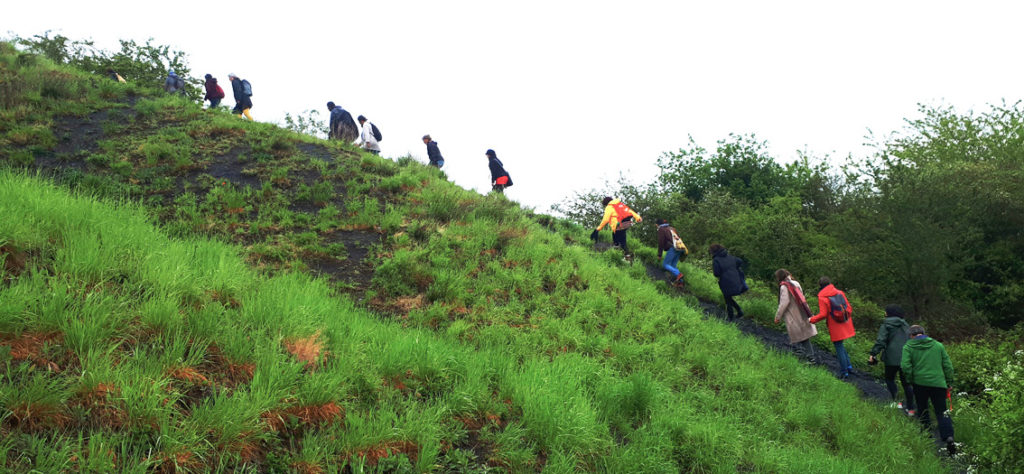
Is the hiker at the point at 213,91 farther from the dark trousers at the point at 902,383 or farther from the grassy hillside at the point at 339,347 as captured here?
the dark trousers at the point at 902,383

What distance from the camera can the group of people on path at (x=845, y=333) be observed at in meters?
6.28

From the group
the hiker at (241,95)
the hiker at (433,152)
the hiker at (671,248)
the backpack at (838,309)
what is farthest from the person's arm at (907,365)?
the hiker at (241,95)

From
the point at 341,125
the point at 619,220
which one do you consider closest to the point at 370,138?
the point at 341,125

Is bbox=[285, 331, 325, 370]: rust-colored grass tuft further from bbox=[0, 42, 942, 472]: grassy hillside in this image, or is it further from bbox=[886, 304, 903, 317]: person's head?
bbox=[886, 304, 903, 317]: person's head

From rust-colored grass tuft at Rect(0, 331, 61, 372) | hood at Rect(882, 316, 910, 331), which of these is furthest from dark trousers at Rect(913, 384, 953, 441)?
rust-colored grass tuft at Rect(0, 331, 61, 372)

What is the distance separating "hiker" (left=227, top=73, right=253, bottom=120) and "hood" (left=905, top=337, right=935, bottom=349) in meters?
17.7

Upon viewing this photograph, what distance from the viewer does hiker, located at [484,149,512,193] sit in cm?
1484

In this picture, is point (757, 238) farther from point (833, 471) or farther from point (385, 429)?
point (385, 429)

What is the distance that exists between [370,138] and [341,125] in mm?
1271

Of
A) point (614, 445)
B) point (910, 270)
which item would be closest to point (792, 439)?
point (614, 445)

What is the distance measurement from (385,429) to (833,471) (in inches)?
167

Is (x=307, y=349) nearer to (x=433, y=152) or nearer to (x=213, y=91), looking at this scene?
(x=433, y=152)

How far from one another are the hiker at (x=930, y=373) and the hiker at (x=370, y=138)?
13.3 meters

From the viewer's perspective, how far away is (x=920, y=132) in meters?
24.2
